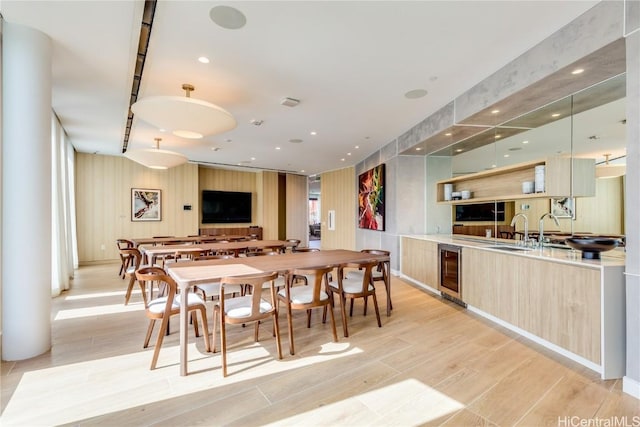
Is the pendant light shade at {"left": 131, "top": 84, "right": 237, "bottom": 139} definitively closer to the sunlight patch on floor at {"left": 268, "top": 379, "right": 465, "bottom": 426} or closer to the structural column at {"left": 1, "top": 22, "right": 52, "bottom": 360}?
the structural column at {"left": 1, "top": 22, "right": 52, "bottom": 360}

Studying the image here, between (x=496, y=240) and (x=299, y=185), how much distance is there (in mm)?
7908

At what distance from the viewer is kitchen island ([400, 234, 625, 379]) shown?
89.3 inches

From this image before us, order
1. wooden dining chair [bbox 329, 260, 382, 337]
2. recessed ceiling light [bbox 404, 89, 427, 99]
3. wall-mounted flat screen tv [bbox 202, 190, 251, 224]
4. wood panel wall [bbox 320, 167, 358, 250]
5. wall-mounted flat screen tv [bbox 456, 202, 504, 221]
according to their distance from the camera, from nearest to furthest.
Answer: wooden dining chair [bbox 329, 260, 382, 337]
recessed ceiling light [bbox 404, 89, 427, 99]
wall-mounted flat screen tv [bbox 456, 202, 504, 221]
wood panel wall [bbox 320, 167, 358, 250]
wall-mounted flat screen tv [bbox 202, 190, 251, 224]

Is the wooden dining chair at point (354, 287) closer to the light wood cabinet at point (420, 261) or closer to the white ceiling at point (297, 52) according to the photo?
the light wood cabinet at point (420, 261)

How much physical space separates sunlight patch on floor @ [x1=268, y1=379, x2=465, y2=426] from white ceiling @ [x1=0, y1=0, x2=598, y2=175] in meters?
3.01

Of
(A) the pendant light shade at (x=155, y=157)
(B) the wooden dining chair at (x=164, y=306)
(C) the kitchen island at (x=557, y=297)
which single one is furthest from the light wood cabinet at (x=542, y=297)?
(A) the pendant light shade at (x=155, y=157)

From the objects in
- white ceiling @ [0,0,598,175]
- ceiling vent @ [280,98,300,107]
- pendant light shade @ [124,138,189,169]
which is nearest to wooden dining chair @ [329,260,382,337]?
white ceiling @ [0,0,598,175]

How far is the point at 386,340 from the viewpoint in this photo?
3.02 meters

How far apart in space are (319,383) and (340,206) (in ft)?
25.3

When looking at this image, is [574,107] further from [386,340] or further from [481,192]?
[386,340]

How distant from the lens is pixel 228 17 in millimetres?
2459

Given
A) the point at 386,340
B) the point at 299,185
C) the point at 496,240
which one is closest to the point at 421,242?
the point at 496,240

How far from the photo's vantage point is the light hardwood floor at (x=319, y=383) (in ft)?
6.14

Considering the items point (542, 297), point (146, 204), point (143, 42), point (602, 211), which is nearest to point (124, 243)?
point (146, 204)
